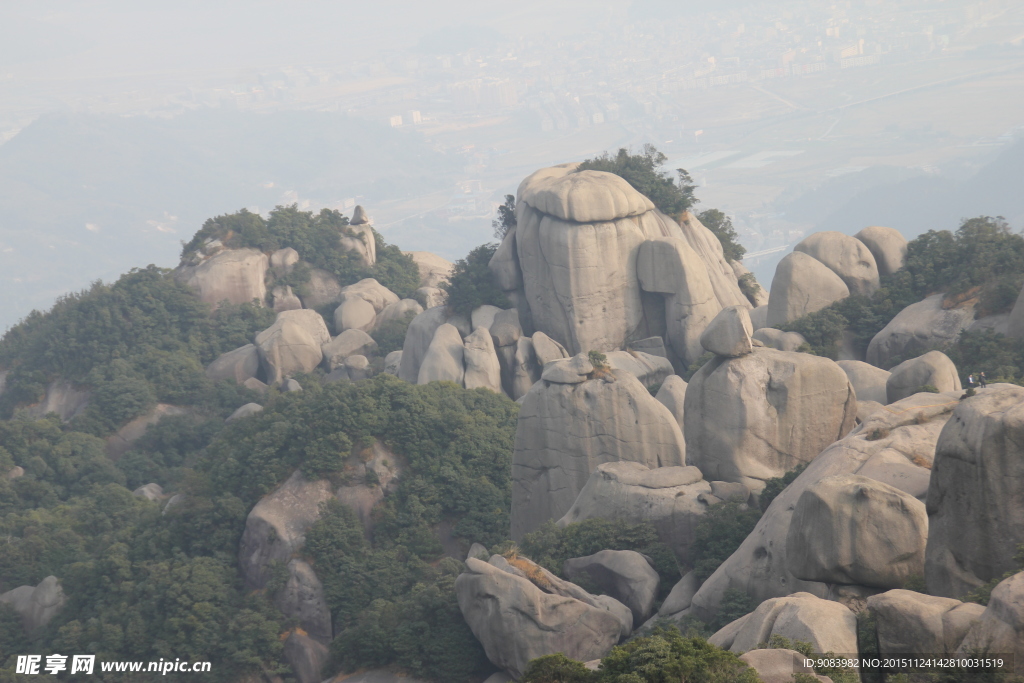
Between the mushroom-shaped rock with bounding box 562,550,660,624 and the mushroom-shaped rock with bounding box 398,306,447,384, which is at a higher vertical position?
the mushroom-shaped rock with bounding box 398,306,447,384

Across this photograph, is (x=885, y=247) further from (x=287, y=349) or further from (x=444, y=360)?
(x=287, y=349)

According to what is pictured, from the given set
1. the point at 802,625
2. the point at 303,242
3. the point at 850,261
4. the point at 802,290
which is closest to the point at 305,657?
the point at 802,625

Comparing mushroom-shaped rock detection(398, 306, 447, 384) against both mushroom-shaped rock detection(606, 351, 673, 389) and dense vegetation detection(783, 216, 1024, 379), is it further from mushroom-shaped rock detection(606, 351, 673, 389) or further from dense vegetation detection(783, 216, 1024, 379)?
dense vegetation detection(783, 216, 1024, 379)

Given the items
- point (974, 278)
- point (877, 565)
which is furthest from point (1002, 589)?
point (974, 278)

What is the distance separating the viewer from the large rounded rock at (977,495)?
51.7 feet

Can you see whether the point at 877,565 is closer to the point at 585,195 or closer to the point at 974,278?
the point at 974,278

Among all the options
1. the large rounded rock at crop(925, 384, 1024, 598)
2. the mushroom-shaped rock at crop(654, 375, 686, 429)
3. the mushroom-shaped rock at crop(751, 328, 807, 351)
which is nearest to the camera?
the large rounded rock at crop(925, 384, 1024, 598)

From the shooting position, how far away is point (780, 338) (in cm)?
3766

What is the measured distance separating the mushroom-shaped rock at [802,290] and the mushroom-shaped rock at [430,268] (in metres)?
28.1

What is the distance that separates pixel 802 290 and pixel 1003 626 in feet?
96.5

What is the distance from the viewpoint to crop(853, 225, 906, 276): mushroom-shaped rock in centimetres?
4325

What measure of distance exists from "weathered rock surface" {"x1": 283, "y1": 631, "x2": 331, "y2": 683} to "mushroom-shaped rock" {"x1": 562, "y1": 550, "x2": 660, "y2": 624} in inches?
316

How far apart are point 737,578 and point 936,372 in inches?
439

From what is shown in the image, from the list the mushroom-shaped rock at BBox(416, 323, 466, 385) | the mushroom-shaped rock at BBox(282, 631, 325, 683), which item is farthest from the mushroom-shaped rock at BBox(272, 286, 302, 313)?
the mushroom-shaped rock at BBox(282, 631, 325, 683)
